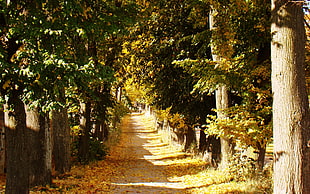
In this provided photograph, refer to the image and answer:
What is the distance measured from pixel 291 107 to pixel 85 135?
11961 millimetres

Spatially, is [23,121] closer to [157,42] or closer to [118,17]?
[118,17]

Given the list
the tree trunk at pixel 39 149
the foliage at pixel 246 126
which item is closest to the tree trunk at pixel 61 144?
the tree trunk at pixel 39 149

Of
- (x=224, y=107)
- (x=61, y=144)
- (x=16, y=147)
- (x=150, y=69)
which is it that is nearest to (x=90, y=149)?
(x=61, y=144)

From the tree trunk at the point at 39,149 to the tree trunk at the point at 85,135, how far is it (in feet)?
19.0

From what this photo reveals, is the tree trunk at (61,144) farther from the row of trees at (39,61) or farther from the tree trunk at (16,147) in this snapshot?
the tree trunk at (16,147)

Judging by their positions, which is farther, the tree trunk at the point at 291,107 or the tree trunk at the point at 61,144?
the tree trunk at the point at 61,144

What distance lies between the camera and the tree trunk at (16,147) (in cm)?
692

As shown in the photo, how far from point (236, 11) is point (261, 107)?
3075mm

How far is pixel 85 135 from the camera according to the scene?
53.9 ft

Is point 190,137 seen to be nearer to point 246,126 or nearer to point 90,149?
point 90,149

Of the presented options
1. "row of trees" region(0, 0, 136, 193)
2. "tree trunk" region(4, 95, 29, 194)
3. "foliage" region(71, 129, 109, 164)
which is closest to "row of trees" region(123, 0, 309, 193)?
"row of trees" region(0, 0, 136, 193)

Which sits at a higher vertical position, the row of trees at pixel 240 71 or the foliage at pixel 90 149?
the row of trees at pixel 240 71

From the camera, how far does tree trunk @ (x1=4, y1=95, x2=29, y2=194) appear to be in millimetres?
6922

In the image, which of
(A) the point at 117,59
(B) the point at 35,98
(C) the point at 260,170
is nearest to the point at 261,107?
(C) the point at 260,170
